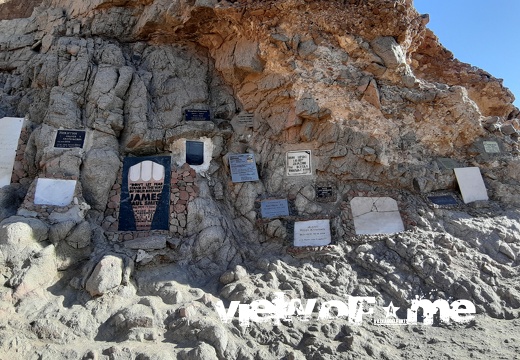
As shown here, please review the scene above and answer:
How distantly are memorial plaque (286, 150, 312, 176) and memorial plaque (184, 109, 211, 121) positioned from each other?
227 cm

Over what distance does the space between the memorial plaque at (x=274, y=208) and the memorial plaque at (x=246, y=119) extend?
218cm

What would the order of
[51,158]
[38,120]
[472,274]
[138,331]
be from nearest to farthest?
[138,331], [472,274], [51,158], [38,120]

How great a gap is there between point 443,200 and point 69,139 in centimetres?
809

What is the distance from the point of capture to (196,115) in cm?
918

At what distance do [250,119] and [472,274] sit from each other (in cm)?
570

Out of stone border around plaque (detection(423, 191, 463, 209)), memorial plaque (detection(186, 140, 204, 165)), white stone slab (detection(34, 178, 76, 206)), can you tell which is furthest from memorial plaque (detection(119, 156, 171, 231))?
stone border around plaque (detection(423, 191, 463, 209))

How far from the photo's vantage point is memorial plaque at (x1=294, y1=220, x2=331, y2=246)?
7.40m

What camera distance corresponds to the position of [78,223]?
6.68 metres

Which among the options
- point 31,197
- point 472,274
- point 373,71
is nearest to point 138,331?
point 31,197

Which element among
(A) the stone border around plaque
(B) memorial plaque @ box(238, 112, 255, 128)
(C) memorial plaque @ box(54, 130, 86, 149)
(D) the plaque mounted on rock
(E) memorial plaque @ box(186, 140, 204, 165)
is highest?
(B) memorial plaque @ box(238, 112, 255, 128)

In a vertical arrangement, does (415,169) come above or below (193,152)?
below

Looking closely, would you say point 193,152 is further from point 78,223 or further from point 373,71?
point 373,71

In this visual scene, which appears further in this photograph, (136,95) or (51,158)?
(136,95)

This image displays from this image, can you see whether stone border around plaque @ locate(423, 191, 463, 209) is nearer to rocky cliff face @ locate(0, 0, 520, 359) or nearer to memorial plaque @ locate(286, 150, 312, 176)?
rocky cliff face @ locate(0, 0, 520, 359)
